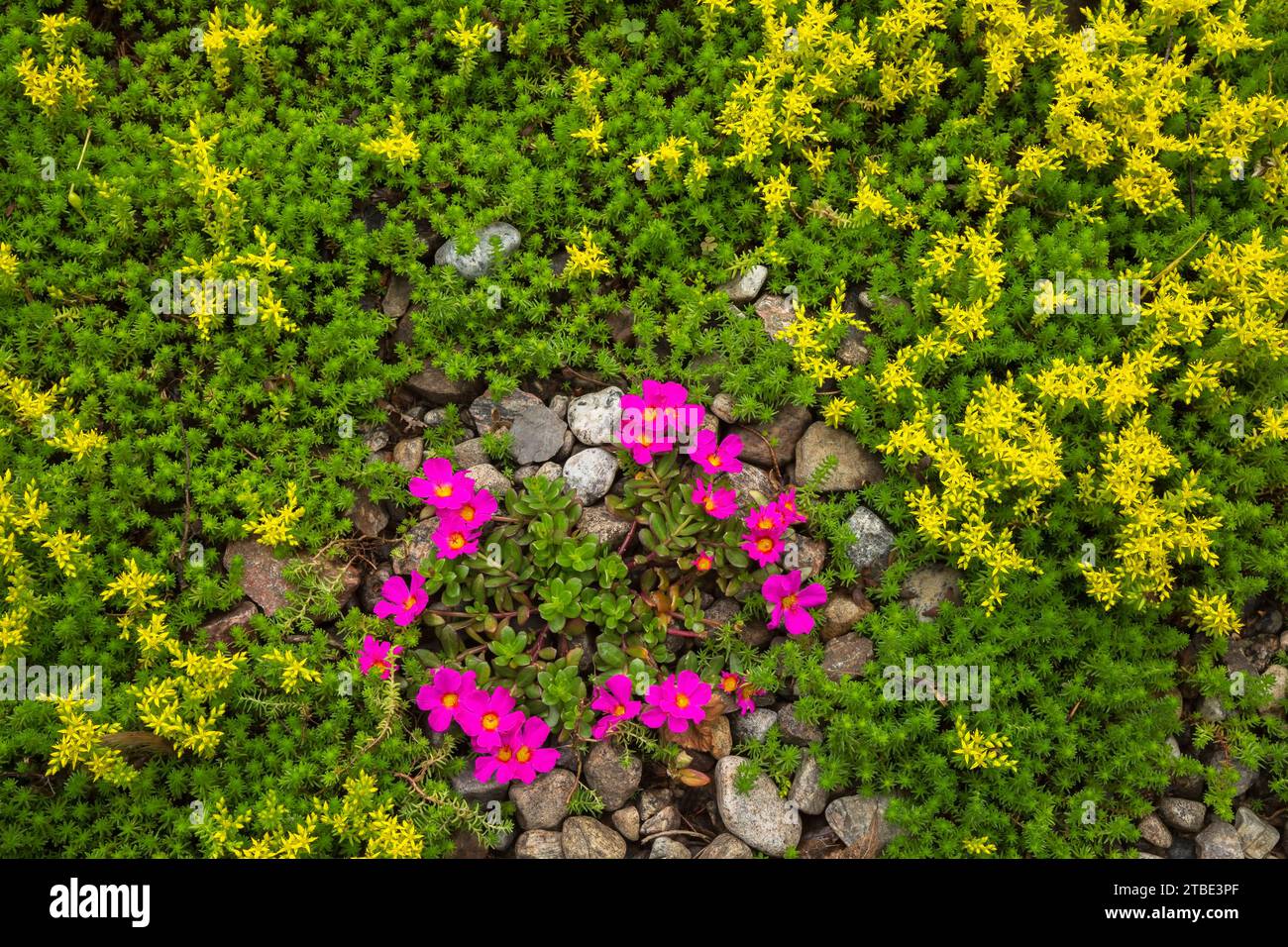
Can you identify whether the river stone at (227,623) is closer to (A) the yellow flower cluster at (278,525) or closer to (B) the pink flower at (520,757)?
(A) the yellow flower cluster at (278,525)

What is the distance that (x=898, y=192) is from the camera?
6113 mm

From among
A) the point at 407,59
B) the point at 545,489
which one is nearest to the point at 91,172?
the point at 407,59

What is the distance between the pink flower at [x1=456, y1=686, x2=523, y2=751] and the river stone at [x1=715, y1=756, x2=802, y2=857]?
1228 millimetres

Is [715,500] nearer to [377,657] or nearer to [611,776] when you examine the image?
[611,776]

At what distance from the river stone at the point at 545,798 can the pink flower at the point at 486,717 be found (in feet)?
1.42

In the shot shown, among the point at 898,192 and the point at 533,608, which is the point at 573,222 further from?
the point at 533,608

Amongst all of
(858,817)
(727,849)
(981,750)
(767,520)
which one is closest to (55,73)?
(767,520)

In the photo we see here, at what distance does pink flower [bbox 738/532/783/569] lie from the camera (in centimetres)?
519

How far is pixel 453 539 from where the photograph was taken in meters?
5.02

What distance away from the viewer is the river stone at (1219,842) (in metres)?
5.03

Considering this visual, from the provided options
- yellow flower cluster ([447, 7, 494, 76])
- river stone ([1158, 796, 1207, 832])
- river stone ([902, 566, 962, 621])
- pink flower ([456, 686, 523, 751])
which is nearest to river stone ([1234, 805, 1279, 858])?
river stone ([1158, 796, 1207, 832])

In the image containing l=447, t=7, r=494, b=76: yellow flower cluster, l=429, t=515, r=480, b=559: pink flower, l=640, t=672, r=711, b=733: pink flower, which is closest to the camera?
l=640, t=672, r=711, b=733: pink flower

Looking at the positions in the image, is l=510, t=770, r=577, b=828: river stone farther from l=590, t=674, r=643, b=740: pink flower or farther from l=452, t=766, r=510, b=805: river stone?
l=590, t=674, r=643, b=740: pink flower

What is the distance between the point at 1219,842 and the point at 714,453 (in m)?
3.52
